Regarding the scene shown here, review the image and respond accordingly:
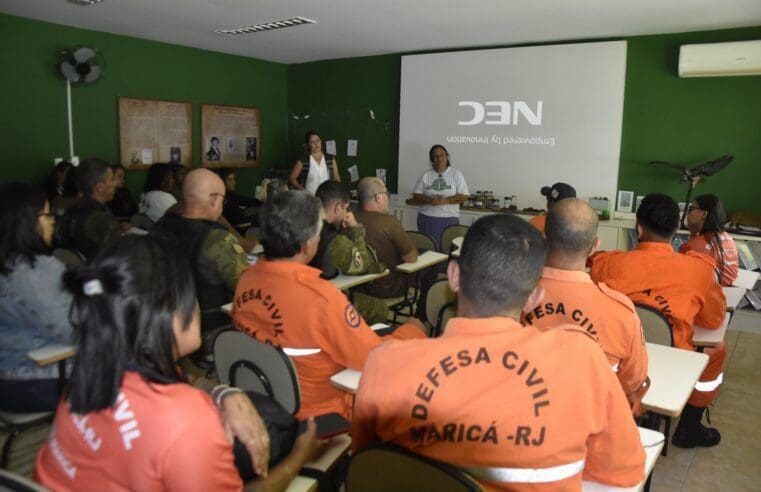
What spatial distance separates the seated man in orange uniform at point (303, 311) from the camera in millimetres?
1997

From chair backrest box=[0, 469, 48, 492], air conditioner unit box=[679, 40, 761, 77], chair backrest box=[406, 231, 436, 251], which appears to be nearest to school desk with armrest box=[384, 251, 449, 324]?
chair backrest box=[406, 231, 436, 251]

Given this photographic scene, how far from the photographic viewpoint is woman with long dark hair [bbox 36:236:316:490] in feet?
3.40

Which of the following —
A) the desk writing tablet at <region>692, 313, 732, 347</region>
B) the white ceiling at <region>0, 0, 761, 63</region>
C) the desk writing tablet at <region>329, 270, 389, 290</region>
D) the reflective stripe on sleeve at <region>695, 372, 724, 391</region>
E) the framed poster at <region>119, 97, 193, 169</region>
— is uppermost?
the white ceiling at <region>0, 0, 761, 63</region>

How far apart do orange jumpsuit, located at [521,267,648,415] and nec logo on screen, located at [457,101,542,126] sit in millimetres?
4878

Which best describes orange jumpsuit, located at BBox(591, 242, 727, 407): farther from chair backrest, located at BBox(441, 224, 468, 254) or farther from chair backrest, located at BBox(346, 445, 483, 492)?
chair backrest, located at BBox(441, 224, 468, 254)

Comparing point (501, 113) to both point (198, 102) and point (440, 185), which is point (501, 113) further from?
point (198, 102)

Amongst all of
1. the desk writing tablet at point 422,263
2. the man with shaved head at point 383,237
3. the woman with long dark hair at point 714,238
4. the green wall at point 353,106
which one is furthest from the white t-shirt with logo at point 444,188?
the woman with long dark hair at point 714,238

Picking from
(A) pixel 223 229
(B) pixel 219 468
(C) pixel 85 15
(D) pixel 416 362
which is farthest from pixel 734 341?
(C) pixel 85 15

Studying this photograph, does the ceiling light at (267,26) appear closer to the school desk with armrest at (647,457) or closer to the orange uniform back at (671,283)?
the orange uniform back at (671,283)

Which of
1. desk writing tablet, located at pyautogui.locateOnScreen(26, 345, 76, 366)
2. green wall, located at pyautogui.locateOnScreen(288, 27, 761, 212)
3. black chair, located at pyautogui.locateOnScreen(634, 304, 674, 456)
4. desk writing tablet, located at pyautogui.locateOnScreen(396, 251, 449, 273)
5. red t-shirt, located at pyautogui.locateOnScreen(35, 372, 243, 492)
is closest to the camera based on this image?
red t-shirt, located at pyautogui.locateOnScreen(35, 372, 243, 492)

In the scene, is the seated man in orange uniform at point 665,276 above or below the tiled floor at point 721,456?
above

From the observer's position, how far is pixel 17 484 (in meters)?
1.09

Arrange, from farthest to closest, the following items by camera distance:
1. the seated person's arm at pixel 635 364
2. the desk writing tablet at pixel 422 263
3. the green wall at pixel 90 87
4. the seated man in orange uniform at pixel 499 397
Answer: the green wall at pixel 90 87
the desk writing tablet at pixel 422 263
the seated person's arm at pixel 635 364
the seated man in orange uniform at pixel 499 397

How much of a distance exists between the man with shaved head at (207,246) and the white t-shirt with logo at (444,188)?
10.9ft
